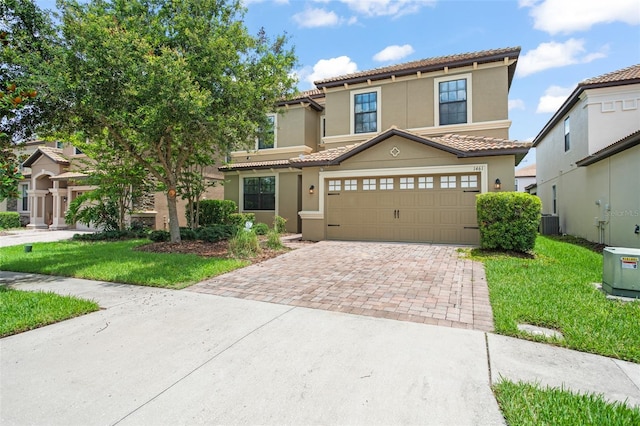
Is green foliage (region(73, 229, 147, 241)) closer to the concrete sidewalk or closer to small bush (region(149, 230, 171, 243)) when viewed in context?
small bush (region(149, 230, 171, 243))

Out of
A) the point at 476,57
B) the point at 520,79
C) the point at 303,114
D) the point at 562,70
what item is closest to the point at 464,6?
the point at 476,57

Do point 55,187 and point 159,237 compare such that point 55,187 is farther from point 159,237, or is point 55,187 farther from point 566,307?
point 566,307

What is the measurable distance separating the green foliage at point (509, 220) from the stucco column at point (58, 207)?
24.7 meters

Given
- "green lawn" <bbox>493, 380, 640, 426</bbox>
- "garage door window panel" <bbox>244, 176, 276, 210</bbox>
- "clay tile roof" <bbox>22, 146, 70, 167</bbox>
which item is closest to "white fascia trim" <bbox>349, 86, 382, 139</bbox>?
"garage door window panel" <bbox>244, 176, 276, 210</bbox>

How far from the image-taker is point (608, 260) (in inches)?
212

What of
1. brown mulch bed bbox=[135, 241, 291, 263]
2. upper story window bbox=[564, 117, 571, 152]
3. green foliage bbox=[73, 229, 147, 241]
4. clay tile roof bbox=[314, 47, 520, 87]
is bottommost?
brown mulch bed bbox=[135, 241, 291, 263]

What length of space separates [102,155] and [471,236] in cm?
1540

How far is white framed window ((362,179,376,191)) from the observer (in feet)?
41.1

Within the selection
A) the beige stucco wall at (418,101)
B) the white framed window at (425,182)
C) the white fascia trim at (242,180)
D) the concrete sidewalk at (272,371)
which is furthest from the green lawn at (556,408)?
the white fascia trim at (242,180)

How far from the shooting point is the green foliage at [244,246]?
937 centimetres

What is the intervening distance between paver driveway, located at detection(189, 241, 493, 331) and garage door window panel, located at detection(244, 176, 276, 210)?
8166 mm

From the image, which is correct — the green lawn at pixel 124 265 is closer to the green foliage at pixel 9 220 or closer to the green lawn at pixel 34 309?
the green lawn at pixel 34 309

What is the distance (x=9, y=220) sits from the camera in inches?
928

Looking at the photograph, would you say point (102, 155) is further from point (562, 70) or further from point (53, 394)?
point (562, 70)
